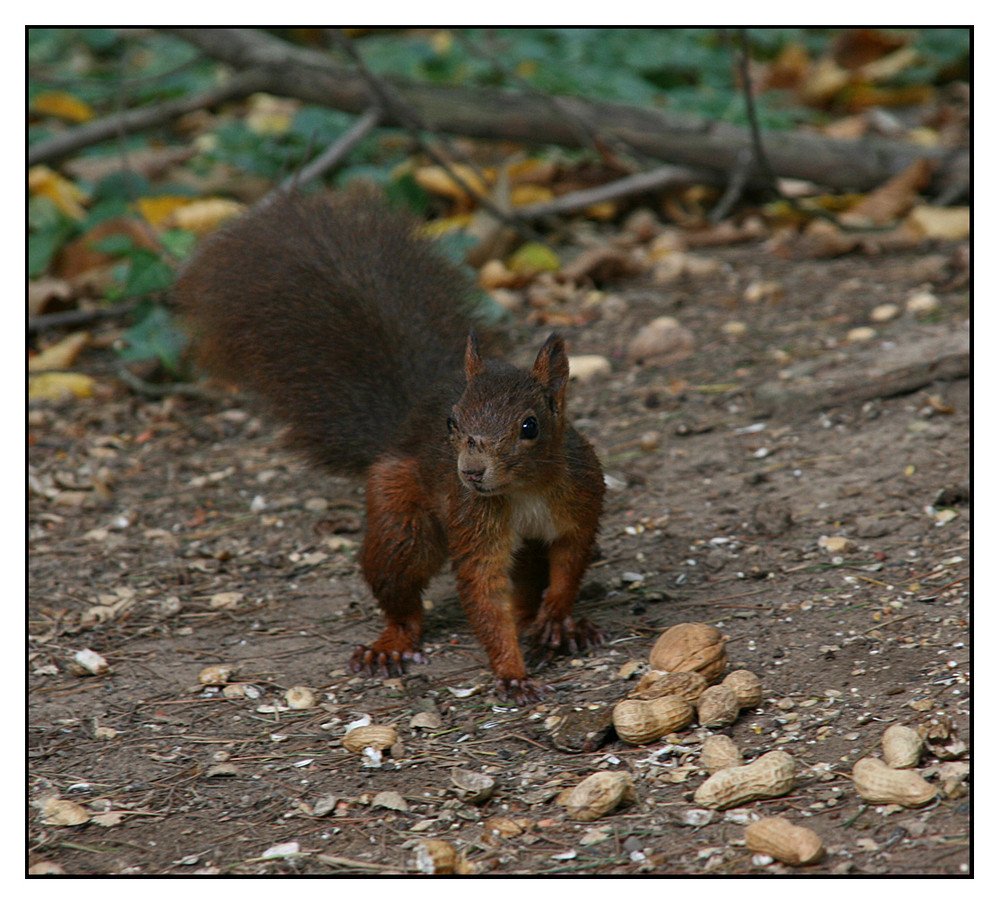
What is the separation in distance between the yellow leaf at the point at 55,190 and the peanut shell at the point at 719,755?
3.76 m

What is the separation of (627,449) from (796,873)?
1.90 m

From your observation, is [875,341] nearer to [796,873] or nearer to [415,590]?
[415,590]

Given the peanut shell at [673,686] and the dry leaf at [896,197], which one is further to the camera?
the dry leaf at [896,197]

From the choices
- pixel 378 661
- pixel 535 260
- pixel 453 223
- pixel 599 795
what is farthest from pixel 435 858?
pixel 453 223

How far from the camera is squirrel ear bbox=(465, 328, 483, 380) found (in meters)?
2.45

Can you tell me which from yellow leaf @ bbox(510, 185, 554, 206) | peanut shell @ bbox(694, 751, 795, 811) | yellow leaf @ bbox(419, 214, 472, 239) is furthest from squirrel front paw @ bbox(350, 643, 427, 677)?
yellow leaf @ bbox(510, 185, 554, 206)

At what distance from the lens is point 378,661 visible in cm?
257

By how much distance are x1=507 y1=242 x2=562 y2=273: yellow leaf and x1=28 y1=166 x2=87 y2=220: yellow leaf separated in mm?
1862

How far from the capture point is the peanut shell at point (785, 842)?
1.65 m

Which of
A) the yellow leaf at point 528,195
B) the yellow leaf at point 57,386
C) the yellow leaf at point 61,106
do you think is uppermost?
the yellow leaf at point 61,106

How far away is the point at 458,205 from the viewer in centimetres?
491

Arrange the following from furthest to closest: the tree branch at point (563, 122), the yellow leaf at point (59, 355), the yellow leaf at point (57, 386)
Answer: the tree branch at point (563, 122) < the yellow leaf at point (59, 355) < the yellow leaf at point (57, 386)

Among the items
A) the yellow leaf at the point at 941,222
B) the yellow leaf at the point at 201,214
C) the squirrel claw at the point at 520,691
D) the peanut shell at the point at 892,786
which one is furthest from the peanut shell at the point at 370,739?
the yellow leaf at the point at 941,222

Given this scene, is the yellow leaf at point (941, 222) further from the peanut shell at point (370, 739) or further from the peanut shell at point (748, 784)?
the peanut shell at point (370, 739)
